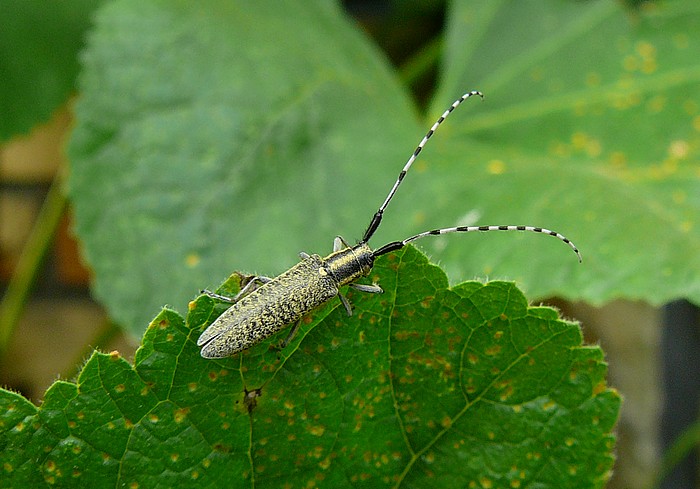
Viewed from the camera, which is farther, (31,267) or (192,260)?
(31,267)

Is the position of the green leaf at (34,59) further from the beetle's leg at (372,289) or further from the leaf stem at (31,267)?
the beetle's leg at (372,289)

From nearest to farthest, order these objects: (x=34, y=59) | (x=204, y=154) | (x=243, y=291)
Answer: (x=243, y=291) < (x=204, y=154) < (x=34, y=59)

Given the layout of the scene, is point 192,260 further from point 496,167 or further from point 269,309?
point 496,167

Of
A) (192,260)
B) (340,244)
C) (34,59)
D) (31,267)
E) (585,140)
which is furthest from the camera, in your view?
(31,267)

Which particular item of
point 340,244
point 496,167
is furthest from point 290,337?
point 496,167

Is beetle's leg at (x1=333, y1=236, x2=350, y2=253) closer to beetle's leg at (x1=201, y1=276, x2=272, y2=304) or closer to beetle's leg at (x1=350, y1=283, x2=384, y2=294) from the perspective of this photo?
beetle's leg at (x1=201, y1=276, x2=272, y2=304)

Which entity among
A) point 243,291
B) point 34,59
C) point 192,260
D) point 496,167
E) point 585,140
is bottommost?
point 585,140
